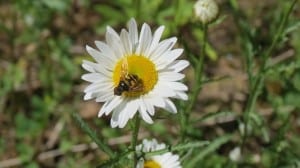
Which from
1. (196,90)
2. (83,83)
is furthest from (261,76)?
(83,83)

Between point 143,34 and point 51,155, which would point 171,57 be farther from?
point 51,155

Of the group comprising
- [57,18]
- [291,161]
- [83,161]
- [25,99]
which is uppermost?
[57,18]

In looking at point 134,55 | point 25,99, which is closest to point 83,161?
point 25,99

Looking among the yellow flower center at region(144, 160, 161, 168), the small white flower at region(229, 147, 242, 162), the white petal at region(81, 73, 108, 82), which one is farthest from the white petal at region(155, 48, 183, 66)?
the small white flower at region(229, 147, 242, 162)

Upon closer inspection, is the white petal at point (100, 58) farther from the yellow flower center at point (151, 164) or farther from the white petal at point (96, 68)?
the yellow flower center at point (151, 164)

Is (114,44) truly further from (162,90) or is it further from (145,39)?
(162,90)

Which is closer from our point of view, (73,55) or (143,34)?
(143,34)

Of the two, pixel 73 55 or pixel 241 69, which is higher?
A: pixel 73 55
